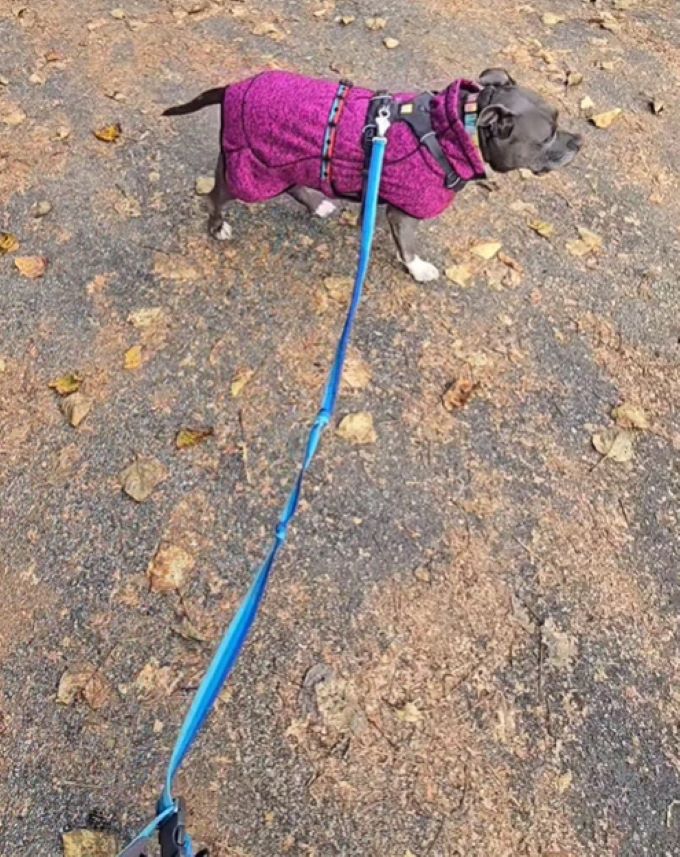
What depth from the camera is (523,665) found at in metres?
2.81

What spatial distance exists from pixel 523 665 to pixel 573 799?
1.46 ft

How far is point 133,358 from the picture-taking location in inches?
141

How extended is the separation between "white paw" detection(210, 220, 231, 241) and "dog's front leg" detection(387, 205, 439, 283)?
2.71ft

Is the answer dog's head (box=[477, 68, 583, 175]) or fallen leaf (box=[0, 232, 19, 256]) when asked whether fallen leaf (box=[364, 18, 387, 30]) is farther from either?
fallen leaf (box=[0, 232, 19, 256])

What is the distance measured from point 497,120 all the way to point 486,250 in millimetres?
944

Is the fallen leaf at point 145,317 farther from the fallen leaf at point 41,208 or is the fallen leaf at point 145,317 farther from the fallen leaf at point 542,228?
the fallen leaf at point 542,228

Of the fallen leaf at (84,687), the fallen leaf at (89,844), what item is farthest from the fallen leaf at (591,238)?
the fallen leaf at (89,844)

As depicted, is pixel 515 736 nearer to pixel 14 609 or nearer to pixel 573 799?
pixel 573 799

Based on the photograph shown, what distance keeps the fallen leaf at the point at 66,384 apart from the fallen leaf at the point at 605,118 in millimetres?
3397

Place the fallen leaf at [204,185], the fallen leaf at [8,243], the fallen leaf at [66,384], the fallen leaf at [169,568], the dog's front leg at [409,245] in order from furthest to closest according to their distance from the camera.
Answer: the fallen leaf at [204,185], the fallen leaf at [8,243], the dog's front leg at [409,245], the fallen leaf at [66,384], the fallen leaf at [169,568]

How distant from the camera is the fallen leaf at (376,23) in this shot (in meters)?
5.43

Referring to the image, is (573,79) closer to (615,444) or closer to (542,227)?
(542,227)

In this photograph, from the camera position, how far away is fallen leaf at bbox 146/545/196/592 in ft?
9.65

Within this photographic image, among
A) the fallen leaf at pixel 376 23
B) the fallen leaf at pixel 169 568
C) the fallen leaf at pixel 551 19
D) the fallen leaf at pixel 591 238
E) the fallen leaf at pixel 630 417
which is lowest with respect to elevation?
the fallen leaf at pixel 169 568
